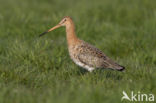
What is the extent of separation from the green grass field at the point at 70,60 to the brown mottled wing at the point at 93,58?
181 mm

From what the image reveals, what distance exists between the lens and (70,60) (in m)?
8.14

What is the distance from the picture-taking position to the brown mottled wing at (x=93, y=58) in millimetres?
7082

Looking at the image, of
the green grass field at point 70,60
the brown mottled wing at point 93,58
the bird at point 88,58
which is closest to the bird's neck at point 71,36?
the bird at point 88,58

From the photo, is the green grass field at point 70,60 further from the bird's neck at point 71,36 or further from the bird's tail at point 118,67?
the bird's neck at point 71,36

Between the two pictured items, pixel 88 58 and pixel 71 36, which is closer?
pixel 88 58

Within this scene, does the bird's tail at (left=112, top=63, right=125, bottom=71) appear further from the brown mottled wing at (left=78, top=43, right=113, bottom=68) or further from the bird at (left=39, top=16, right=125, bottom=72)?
the brown mottled wing at (left=78, top=43, right=113, bottom=68)

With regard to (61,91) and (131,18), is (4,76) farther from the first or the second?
(131,18)

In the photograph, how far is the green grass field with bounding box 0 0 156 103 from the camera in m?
5.36

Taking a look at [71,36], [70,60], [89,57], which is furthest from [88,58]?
[70,60]

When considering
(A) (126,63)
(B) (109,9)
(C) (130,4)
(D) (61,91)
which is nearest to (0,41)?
(A) (126,63)

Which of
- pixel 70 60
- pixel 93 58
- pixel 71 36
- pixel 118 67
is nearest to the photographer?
pixel 118 67

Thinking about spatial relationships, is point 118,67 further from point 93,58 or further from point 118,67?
point 93,58

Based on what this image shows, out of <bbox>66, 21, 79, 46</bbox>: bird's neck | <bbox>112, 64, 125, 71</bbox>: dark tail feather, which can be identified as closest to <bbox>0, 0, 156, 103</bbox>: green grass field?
<bbox>112, 64, 125, 71</bbox>: dark tail feather

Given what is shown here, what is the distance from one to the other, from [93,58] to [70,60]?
3.66 feet
